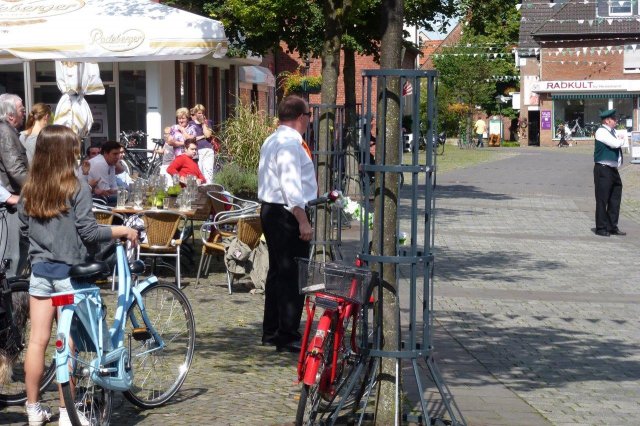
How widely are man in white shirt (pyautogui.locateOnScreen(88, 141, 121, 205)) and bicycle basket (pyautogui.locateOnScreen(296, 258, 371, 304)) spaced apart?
22.0 ft

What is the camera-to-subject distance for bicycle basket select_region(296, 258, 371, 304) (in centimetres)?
604

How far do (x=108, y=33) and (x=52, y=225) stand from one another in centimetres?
874

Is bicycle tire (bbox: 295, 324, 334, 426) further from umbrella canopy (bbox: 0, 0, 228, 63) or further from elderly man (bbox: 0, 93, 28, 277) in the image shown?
umbrella canopy (bbox: 0, 0, 228, 63)

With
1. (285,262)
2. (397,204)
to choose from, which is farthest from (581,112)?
(397,204)

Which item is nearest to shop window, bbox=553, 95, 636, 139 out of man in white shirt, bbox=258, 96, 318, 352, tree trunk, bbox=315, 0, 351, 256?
tree trunk, bbox=315, 0, 351, 256

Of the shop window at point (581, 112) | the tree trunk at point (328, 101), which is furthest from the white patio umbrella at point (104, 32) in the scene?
the shop window at point (581, 112)

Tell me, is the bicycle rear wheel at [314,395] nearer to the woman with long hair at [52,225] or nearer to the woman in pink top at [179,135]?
the woman with long hair at [52,225]

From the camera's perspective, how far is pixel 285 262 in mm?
8648

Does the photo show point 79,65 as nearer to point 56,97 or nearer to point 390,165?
point 56,97

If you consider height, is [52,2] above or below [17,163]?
above

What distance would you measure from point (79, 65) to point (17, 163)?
333 inches

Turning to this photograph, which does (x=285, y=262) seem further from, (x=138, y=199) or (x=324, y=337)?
(x=138, y=199)

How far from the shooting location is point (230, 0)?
19.6 m

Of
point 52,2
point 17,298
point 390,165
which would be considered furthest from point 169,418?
point 52,2
